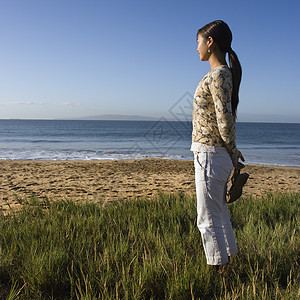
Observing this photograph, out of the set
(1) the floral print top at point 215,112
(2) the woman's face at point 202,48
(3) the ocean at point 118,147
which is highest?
(2) the woman's face at point 202,48

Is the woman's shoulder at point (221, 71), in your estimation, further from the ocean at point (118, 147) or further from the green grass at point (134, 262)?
the ocean at point (118, 147)

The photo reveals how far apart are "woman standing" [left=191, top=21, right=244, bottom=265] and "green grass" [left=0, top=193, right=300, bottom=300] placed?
0.29 meters

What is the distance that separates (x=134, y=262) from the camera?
244 cm

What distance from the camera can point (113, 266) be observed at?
2.49m

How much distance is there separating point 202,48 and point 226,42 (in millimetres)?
176

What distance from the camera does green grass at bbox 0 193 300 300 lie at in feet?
6.93

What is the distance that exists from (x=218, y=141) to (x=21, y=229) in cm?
225

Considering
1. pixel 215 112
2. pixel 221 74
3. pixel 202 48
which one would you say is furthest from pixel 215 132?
pixel 202 48

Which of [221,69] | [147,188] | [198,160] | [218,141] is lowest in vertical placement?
[147,188]

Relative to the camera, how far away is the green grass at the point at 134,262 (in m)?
2.11

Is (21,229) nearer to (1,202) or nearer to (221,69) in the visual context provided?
(221,69)

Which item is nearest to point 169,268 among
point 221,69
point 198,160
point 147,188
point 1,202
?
point 198,160

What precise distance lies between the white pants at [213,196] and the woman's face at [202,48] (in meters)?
0.71

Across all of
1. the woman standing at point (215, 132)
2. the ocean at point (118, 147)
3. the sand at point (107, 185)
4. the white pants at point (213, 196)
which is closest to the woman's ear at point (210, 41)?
the woman standing at point (215, 132)
